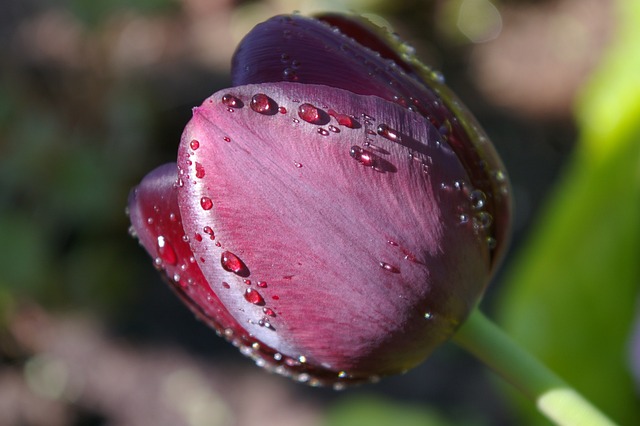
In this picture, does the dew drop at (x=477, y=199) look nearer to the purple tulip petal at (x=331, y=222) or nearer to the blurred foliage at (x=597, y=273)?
the purple tulip petal at (x=331, y=222)

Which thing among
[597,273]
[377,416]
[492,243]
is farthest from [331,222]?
[377,416]

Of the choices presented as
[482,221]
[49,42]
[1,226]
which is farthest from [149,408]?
[482,221]

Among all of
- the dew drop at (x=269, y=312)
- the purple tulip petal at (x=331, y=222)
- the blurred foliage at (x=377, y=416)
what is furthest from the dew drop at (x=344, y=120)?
the blurred foliage at (x=377, y=416)

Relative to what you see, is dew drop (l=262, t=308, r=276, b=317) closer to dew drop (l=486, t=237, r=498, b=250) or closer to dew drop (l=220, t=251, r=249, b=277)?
dew drop (l=220, t=251, r=249, b=277)

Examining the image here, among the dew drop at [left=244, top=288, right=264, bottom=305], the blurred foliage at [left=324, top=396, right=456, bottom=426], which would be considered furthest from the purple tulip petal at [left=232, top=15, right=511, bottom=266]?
the blurred foliage at [left=324, top=396, right=456, bottom=426]

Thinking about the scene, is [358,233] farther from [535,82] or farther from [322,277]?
[535,82]

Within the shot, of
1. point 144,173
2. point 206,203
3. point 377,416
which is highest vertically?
point 206,203

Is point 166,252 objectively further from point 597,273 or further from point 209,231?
point 597,273

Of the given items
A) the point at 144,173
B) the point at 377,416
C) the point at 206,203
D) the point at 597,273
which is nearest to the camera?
the point at 206,203
